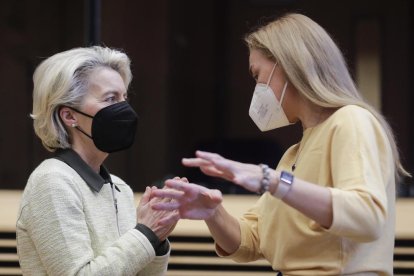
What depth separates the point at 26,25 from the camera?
668 cm

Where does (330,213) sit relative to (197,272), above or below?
above

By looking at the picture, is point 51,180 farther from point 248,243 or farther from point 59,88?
point 248,243

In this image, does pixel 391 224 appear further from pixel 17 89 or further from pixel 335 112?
pixel 17 89

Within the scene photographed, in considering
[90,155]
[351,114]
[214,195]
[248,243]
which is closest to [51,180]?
[90,155]

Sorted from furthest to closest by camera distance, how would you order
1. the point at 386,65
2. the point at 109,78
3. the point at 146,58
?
the point at 146,58
the point at 386,65
the point at 109,78

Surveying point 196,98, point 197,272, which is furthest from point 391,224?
point 196,98

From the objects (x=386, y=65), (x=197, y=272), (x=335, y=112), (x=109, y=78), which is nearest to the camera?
(x=335, y=112)

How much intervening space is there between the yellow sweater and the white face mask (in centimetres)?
12

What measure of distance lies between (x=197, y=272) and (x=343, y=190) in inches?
102

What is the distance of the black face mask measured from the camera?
322 centimetres

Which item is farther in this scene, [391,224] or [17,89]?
[17,89]

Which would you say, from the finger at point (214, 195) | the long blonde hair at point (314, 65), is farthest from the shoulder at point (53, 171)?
the long blonde hair at point (314, 65)

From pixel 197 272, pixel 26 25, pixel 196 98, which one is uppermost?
pixel 26 25

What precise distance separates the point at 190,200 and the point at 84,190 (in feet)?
1.37
